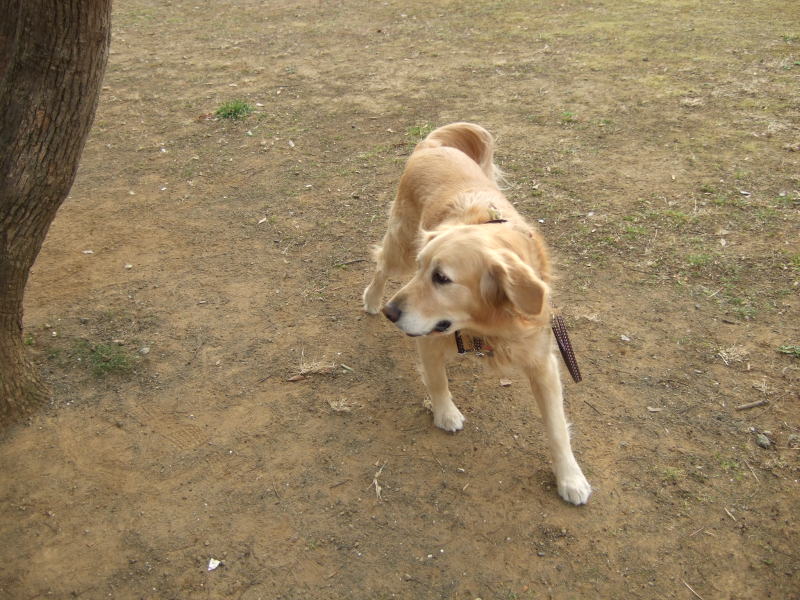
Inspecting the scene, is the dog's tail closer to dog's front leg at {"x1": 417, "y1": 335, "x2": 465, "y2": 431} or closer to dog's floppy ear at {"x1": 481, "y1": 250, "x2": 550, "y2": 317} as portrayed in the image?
dog's front leg at {"x1": 417, "y1": 335, "x2": 465, "y2": 431}

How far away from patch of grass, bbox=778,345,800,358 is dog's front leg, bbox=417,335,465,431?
6.54 feet

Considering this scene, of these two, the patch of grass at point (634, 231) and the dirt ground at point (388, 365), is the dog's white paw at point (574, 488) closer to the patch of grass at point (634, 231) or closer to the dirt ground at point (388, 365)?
the dirt ground at point (388, 365)

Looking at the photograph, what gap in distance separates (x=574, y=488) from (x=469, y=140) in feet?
8.08

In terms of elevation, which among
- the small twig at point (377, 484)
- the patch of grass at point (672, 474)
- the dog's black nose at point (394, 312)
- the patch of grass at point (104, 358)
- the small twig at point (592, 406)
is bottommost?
the small twig at point (592, 406)

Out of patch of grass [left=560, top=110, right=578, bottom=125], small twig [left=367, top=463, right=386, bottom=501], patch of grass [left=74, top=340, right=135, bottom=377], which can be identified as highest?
patch of grass [left=74, top=340, right=135, bottom=377]

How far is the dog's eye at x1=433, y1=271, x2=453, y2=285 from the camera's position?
304 cm

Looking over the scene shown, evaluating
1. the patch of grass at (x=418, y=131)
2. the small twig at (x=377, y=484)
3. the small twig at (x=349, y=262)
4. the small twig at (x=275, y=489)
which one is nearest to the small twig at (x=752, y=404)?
the small twig at (x=377, y=484)

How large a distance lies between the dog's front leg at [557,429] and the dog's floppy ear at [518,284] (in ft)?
1.41

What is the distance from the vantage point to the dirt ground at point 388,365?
3.00 meters

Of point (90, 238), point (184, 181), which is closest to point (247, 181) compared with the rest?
point (184, 181)

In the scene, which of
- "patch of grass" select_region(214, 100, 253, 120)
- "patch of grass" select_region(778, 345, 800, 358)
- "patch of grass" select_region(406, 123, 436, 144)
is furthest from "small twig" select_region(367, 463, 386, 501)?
"patch of grass" select_region(214, 100, 253, 120)

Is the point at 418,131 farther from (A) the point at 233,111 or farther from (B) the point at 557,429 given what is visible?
(B) the point at 557,429

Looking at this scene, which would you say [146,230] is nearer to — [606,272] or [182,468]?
[182,468]

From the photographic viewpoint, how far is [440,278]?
3064mm
